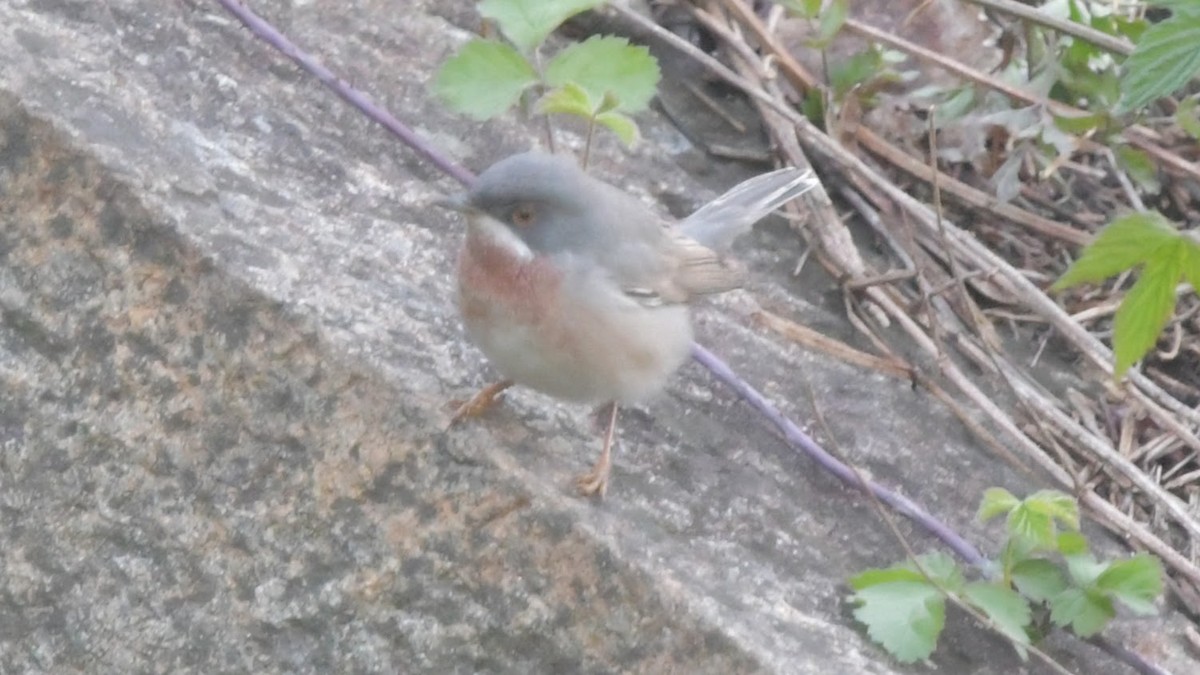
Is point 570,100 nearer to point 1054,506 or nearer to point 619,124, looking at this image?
point 619,124

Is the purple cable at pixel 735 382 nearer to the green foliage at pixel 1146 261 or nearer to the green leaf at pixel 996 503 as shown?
the green leaf at pixel 996 503

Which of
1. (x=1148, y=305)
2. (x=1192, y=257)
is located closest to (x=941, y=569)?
(x=1148, y=305)

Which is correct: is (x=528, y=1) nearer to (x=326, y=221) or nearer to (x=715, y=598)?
(x=326, y=221)

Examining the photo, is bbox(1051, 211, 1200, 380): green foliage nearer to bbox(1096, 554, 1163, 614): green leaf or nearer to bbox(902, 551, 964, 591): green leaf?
bbox(1096, 554, 1163, 614): green leaf

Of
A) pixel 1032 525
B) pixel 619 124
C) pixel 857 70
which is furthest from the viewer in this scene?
pixel 857 70

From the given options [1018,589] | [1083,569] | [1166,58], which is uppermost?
[1166,58]

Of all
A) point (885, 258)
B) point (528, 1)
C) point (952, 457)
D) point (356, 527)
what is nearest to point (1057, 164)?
point (885, 258)

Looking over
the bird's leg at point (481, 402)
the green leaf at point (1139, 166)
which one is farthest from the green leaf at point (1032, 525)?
the green leaf at point (1139, 166)
